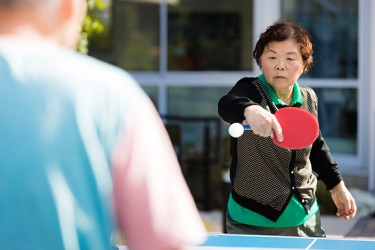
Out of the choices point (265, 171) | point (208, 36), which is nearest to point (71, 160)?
point (265, 171)

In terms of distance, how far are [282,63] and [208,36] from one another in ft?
19.7

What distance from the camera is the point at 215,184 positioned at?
322 inches

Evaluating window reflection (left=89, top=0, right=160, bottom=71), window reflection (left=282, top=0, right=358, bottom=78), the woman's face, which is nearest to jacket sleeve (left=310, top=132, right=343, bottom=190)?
the woman's face

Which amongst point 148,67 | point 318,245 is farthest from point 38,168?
point 148,67

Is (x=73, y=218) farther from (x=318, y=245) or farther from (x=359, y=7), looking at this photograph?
(x=359, y=7)

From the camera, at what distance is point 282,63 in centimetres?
340

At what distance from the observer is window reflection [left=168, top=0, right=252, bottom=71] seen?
29.9 feet

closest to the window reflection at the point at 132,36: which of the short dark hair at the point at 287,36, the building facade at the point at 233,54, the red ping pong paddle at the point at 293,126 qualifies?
the building facade at the point at 233,54

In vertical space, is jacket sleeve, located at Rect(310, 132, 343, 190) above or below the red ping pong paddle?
below

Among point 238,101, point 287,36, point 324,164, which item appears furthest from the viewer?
point 324,164

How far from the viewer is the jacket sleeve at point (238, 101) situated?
2.92 m

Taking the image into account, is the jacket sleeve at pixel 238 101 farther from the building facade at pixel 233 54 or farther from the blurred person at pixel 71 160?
the building facade at pixel 233 54

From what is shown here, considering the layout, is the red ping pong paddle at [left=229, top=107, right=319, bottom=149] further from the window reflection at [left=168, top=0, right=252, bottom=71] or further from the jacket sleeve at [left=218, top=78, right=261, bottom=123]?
the window reflection at [left=168, top=0, right=252, bottom=71]

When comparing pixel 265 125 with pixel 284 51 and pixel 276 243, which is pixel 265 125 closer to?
pixel 276 243
